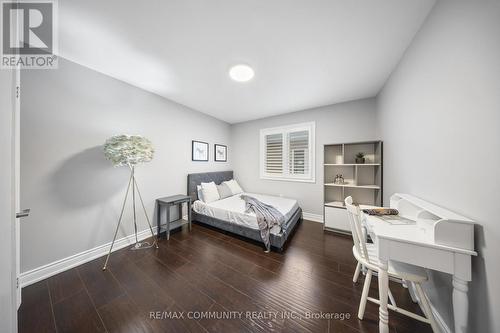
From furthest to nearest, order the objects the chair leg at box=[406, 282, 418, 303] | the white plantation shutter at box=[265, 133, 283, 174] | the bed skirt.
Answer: the white plantation shutter at box=[265, 133, 283, 174] → the bed skirt → the chair leg at box=[406, 282, 418, 303]

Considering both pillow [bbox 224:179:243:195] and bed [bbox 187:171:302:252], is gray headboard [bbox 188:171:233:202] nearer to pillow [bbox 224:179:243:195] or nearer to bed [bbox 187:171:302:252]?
bed [bbox 187:171:302:252]

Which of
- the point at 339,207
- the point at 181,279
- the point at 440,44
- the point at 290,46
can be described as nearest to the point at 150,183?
the point at 181,279

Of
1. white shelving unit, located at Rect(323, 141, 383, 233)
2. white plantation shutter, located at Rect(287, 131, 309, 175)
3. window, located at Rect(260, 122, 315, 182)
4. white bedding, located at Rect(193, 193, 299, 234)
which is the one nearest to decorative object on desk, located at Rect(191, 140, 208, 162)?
white bedding, located at Rect(193, 193, 299, 234)

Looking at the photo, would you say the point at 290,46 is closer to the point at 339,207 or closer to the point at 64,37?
the point at 64,37

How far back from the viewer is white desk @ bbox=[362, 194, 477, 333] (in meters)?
0.92

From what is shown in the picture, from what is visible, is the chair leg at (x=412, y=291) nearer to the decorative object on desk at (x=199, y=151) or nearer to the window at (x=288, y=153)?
the window at (x=288, y=153)

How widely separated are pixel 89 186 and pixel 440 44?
4091mm

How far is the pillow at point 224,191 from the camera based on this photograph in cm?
365

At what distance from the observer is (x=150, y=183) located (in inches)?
108

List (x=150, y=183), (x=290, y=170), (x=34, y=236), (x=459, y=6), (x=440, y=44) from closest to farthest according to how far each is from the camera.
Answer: (x=459, y=6) < (x=440, y=44) < (x=34, y=236) < (x=150, y=183) < (x=290, y=170)

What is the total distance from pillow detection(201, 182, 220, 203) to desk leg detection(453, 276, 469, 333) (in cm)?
318

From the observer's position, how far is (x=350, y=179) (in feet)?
10.5

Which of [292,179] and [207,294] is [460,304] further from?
[292,179]

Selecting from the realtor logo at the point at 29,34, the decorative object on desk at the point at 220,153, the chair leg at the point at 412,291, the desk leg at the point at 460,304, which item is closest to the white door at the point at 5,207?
the realtor logo at the point at 29,34
